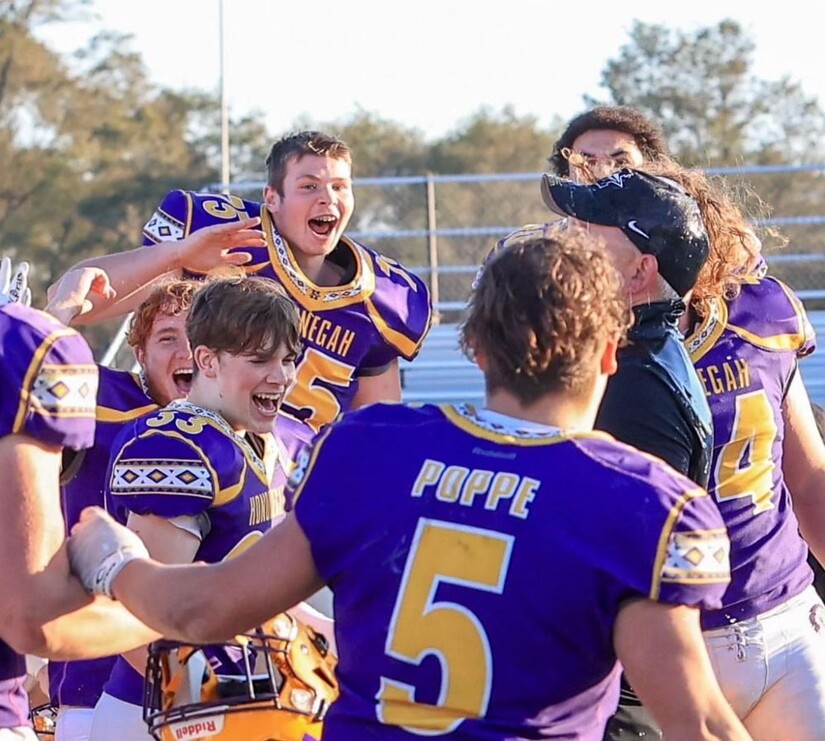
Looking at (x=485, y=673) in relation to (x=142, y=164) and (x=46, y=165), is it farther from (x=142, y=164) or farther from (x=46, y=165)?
(x=142, y=164)

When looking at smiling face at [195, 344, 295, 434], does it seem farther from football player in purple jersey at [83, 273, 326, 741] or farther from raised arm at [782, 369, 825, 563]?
raised arm at [782, 369, 825, 563]

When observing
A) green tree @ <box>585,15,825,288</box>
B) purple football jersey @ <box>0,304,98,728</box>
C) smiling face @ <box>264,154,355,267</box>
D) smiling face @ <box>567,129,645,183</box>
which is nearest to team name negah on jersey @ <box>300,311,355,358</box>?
smiling face @ <box>264,154,355,267</box>

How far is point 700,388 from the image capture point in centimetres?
337

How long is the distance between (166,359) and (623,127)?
1.48 meters

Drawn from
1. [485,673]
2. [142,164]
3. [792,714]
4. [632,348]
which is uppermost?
[632,348]

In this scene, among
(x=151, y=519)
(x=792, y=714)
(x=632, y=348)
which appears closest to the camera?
(x=632, y=348)

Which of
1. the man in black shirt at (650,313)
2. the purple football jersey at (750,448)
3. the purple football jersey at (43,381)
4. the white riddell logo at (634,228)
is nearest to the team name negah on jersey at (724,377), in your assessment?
the purple football jersey at (750,448)

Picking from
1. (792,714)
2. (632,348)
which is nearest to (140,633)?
(632,348)

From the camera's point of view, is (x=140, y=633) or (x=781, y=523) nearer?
(x=140, y=633)

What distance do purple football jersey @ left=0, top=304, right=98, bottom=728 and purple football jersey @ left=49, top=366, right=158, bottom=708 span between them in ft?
3.59

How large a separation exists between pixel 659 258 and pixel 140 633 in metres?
1.32

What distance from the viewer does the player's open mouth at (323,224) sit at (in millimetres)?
5508

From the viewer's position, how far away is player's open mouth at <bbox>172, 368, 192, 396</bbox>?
447cm

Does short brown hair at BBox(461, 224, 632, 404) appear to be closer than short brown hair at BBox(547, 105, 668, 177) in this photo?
Yes
